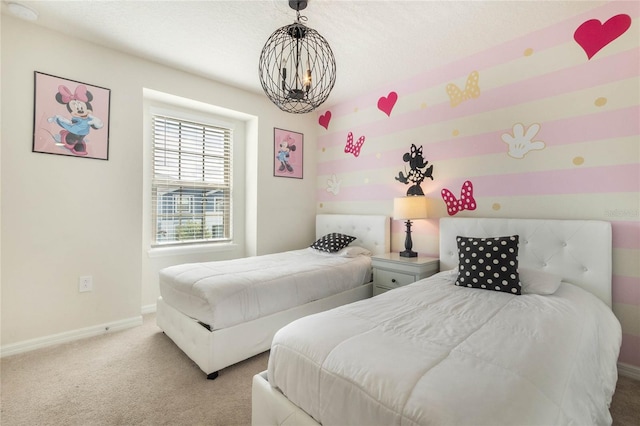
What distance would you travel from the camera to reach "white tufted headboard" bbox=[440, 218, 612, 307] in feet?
6.30

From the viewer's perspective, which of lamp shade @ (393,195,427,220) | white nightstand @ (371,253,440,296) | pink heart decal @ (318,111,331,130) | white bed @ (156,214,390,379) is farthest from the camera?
pink heart decal @ (318,111,331,130)

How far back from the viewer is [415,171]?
121 inches

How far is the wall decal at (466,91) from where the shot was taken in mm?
2635

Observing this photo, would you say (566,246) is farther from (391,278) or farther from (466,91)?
(466,91)

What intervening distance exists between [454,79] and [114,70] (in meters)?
3.14

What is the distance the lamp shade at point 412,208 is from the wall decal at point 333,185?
4.04 ft

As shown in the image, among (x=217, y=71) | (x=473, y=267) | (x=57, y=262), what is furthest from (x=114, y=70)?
(x=473, y=267)

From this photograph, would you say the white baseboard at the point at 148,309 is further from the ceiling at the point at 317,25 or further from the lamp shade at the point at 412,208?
the lamp shade at the point at 412,208

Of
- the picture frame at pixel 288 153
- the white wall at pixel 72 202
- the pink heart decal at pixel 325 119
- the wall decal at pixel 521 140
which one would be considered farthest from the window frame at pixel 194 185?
the wall decal at pixel 521 140

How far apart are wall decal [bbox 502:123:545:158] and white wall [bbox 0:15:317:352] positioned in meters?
2.94

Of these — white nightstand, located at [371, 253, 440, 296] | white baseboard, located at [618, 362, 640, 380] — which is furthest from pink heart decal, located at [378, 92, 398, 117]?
white baseboard, located at [618, 362, 640, 380]

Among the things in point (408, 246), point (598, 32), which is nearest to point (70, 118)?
point (408, 246)

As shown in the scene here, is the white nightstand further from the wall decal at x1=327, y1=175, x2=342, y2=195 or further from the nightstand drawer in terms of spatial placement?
the wall decal at x1=327, y1=175, x2=342, y2=195

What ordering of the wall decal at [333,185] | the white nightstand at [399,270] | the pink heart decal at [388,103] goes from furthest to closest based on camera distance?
the wall decal at [333,185]
the pink heart decal at [388,103]
the white nightstand at [399,270]
